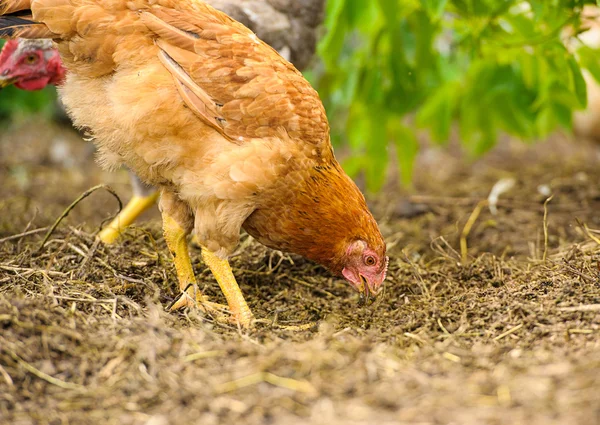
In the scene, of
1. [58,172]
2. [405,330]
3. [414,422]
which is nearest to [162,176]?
[405,330]

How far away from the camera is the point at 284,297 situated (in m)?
3.57

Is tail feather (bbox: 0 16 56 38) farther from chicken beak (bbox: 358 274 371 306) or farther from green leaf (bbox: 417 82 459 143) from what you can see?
green leaf (bbox: 417 82 459 143)

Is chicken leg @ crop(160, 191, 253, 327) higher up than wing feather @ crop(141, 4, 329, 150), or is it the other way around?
wing feather @ crop(141, 4, 329, 150)

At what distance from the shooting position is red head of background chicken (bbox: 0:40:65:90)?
4.07m

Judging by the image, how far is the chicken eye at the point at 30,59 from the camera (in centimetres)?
409

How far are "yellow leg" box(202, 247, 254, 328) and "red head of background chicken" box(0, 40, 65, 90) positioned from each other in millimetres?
1785

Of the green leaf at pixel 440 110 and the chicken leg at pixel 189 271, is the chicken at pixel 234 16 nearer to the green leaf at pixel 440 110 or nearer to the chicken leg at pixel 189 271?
the chicken leg at pixel 189 271

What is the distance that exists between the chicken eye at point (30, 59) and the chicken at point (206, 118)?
0.99 m

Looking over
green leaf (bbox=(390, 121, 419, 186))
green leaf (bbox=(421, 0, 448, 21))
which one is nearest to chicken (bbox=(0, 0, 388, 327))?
green leaf (bbox=(421, 0, 448, 21))

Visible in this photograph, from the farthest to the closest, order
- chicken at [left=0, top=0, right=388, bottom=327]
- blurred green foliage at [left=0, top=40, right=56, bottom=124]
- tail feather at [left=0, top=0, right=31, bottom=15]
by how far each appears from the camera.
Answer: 1. blurred green foliage at [left=0, top=40, right=56, bottom=124]
2. tail feather at [left=0, top=0, right=31, bottom=15]
3. chicken at [left=0, top=0, right=388, bottom=327]

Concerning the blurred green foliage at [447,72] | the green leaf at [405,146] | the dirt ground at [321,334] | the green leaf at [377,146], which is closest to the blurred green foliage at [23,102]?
the dirt ground at [321,334]

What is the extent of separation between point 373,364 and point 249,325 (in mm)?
988

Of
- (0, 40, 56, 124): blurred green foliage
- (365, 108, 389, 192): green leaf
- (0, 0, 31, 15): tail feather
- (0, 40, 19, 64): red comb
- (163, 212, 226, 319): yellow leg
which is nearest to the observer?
(0, 0, 31, 15): tail feather

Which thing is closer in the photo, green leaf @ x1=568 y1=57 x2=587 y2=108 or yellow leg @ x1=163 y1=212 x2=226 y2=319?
yellow leg @ x1=163 y1=212 x2=226 y2=319
